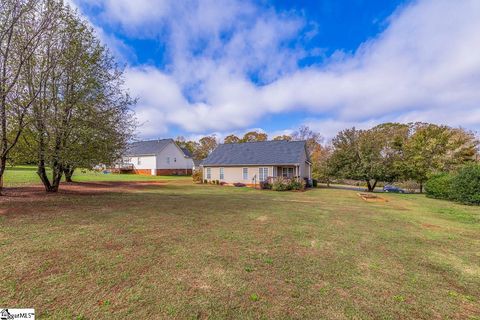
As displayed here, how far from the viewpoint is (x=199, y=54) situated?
52.2 feet

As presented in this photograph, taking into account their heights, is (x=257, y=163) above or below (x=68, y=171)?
above

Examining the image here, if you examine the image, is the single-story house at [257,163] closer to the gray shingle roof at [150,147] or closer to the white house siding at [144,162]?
the gray shingle roof at [150,147]

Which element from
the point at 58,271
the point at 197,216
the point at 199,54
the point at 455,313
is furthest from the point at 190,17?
the point at 455,313

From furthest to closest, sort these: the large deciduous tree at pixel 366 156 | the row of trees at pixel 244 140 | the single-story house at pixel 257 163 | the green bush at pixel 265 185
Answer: the row of trees at pixel 244 140
the single-story house at pixel 257 163
the large deciduous tree at pixel 366 156
the green bush at pixel 265 185

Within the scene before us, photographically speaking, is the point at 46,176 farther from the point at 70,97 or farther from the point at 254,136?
the point at 254,136

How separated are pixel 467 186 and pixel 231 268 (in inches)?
695

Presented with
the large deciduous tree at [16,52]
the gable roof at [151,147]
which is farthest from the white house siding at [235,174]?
the large deciduous tree at [16,52]

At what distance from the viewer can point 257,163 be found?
81.6ft

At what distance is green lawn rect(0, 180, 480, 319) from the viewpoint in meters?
3.31

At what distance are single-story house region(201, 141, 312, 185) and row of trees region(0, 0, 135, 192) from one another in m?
15.3

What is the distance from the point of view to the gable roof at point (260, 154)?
2441 cm

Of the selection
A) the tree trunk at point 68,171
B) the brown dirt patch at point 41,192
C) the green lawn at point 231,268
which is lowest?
the green lawn at point 231,268

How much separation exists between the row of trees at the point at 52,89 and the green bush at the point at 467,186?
21.2 metres

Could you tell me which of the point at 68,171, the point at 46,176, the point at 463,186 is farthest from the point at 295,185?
the point at 46,176
